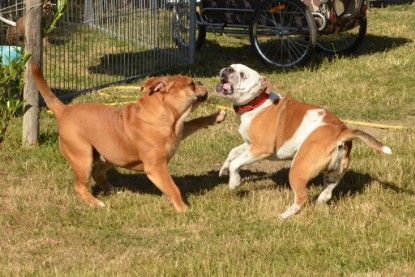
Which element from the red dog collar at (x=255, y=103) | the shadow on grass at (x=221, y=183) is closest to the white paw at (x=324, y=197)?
the shadow on grass at (x=221, y=183)

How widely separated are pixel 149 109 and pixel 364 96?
483 cm

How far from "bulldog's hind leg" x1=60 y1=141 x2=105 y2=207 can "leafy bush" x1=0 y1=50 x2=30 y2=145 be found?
1486 mm

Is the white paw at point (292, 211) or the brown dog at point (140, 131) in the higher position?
the brown dog at point (140, 131)

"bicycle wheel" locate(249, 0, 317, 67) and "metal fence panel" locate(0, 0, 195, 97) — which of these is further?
"bicycle wheel" locate(249, 0, 317, 67)

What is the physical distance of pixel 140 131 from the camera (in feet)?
23.6

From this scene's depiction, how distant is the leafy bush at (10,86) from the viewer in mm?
8580

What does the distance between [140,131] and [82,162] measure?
570 millimetres

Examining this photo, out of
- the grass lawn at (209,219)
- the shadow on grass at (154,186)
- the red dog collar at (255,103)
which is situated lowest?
the shadow on grass at (154,186)

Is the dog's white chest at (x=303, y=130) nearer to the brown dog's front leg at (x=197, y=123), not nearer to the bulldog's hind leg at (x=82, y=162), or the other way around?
the brown dog's front leg at (x=197, y=123)

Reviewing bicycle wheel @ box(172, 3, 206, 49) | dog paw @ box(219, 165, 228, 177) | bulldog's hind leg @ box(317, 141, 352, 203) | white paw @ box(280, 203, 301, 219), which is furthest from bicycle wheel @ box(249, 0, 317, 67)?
white paw @ box(280, 203, 301, 219)

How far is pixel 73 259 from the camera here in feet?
20.0

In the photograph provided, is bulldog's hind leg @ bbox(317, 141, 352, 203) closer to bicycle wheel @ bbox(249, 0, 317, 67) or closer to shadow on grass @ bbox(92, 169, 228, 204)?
shadow on grass @ bbox(92, 169, 228, 204)

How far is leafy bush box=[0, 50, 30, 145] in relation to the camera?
8580mm

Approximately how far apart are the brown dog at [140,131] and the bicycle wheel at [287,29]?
574cm
